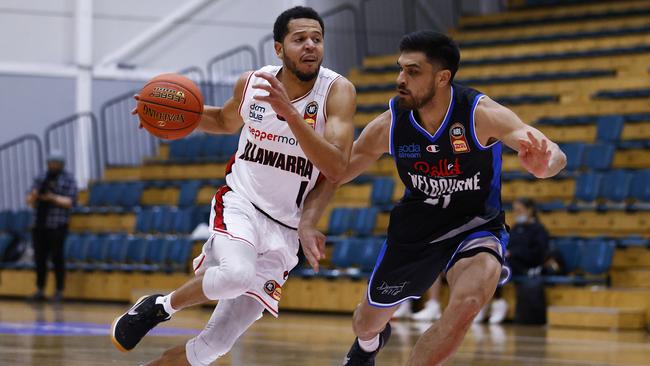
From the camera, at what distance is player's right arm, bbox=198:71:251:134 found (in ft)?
18.1

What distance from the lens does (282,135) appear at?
17.4ft

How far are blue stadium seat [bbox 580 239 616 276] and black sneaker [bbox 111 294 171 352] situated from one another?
24.6ft

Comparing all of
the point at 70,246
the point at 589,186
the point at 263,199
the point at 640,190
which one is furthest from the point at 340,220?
the point at 263,199

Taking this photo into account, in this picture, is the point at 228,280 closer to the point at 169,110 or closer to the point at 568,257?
the point at 169,110

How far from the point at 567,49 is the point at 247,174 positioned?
1345cm

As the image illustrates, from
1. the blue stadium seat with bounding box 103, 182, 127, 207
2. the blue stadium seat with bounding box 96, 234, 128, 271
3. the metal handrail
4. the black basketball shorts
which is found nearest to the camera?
the black basketball shorts

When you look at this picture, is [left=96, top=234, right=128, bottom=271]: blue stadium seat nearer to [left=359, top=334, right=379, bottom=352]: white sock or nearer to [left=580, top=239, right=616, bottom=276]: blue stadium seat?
[left=580, top=239, right=616, bottom=276]: blue stadium seat

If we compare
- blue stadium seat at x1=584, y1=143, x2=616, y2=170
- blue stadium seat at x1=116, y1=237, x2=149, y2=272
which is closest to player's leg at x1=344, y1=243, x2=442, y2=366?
blue stadium seat at x1=584, y1=143, x2=616, y2=170

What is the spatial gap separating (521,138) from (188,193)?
456 inches

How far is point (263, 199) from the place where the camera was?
17.5 ft

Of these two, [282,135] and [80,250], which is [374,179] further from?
[282,135]

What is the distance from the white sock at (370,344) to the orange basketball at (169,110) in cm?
138

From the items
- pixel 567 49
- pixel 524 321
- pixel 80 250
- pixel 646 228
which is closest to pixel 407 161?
pixel 524 321

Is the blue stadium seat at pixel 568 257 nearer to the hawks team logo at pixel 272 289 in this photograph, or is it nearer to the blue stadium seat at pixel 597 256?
the blue stadium seat at pixel 597 256
